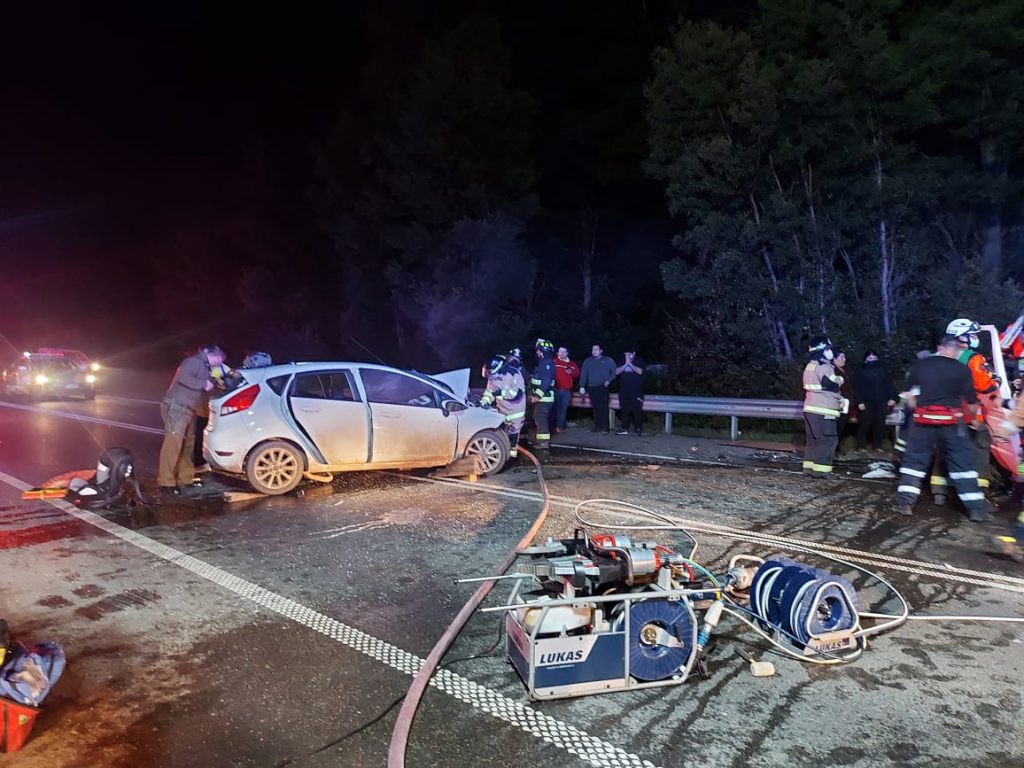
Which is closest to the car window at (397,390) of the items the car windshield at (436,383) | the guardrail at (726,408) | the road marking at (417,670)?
the car windshield at (436,383)

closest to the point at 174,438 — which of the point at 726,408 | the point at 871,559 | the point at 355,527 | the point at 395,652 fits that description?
the point at 355,527

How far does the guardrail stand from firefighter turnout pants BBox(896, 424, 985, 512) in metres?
3.85

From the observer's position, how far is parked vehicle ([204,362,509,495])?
8.44m

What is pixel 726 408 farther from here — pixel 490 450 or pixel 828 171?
pixel 828 171

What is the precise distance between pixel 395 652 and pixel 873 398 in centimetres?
893

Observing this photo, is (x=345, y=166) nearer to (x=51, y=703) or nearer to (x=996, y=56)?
(x=996, y=56)

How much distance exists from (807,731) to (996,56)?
15050 millimetres

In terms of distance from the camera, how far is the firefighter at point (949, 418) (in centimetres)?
730

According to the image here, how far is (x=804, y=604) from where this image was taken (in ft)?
14.0

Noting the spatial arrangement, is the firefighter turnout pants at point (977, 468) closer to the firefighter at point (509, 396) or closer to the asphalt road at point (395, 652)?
the asphalt road at point (395, 652)

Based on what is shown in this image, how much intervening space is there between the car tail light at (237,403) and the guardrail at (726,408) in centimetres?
796

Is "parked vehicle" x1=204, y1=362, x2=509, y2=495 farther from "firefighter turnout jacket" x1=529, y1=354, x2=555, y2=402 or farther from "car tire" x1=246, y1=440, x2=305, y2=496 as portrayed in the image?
"firefighter turnout jacket" x1=529, y1=354, x2=555, y2=402

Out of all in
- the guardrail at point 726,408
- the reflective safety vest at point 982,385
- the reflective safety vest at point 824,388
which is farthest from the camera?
the guardrail at point 726,408

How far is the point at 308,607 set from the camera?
16.9ft
